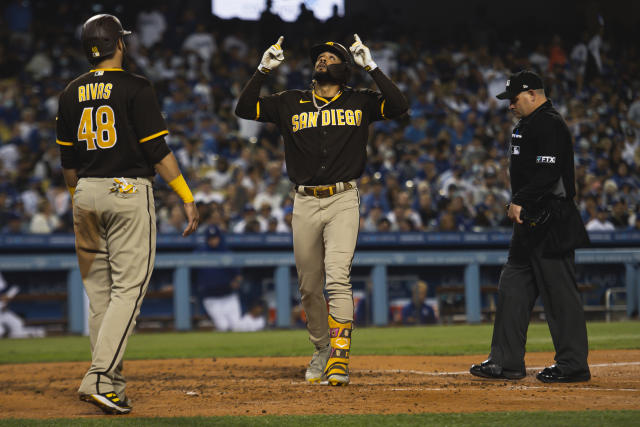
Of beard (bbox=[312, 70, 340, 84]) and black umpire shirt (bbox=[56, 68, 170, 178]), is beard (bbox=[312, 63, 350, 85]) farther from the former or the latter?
black umpire shirt (bbox=[56, 68, 170, 178])

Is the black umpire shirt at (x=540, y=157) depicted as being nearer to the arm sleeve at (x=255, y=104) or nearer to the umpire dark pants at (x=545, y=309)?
the umpire dark pants at (x=545, y=309)

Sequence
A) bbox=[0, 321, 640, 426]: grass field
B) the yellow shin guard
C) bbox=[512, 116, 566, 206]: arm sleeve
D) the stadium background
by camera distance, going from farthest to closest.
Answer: the stadium background, bbox=[512, 116, 566, 206]: arm sleeve, the yellow shin guard, bbox=[0, 321, 640, 426]: grass field

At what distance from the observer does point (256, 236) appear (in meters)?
11.8

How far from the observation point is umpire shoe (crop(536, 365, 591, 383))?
190 inches

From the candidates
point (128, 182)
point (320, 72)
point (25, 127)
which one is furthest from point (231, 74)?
point (128, 182)

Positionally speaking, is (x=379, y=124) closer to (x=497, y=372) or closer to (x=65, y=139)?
(x=497, y=372)

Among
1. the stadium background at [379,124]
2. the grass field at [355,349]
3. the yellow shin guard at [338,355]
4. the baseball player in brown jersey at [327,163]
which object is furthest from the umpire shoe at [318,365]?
the stadium background at [379,124]

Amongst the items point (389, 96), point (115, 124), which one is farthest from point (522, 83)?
point (115, 124)

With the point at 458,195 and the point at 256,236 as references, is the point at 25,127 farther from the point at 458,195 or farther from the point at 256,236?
the point at 458,195

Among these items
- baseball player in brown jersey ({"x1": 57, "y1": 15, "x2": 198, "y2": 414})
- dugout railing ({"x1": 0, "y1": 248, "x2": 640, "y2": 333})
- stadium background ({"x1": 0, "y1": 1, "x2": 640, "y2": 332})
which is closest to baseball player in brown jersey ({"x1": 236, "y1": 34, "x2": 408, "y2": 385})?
baseball player in brown jersey ({"x1": 57, "y1": 15, "x2": 198, "y2": 414})

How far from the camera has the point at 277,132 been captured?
50.8ft

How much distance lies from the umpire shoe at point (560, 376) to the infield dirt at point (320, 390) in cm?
7

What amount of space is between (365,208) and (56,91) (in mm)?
6177

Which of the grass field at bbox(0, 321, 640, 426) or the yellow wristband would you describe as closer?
the grass field at bbox(0, 321, 640, 426)
